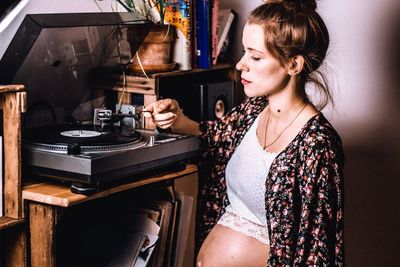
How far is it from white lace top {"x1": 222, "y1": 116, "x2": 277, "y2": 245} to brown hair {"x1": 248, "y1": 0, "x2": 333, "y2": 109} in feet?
0.95

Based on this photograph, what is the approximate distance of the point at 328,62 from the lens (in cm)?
262

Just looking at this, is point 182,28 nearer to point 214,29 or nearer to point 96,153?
point 214,29

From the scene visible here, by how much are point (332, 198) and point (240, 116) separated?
0.49m

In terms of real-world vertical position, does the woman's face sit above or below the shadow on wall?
above

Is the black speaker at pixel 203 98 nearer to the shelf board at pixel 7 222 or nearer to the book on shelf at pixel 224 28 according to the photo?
the book on shelf at pixel 224 28

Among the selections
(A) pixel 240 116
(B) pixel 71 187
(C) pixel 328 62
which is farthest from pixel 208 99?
(B) pixel 71 187

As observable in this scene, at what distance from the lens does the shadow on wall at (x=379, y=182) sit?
101 inches

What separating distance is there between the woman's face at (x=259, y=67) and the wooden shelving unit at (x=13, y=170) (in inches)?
26.2

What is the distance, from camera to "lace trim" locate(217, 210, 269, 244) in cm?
209

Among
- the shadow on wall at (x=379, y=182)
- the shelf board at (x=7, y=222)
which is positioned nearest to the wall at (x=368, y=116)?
the shadow on wall at (x=379, y=182)

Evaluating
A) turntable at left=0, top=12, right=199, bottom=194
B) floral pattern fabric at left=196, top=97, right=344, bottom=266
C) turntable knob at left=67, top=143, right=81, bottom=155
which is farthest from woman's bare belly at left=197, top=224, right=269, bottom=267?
turntable knob at left=67, top=143, right=81, bottom=155

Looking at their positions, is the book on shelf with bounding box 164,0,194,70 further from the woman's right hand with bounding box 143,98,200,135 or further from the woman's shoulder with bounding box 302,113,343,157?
the woman's shoulder with bounding box 302,113,343,157

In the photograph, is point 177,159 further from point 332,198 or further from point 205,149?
point 332,198

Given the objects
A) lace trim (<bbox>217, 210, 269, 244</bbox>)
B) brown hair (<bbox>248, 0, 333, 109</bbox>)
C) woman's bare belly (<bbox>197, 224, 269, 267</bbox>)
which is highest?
brown hair (<bbox>248, 0, 333, 109</bbox>)
